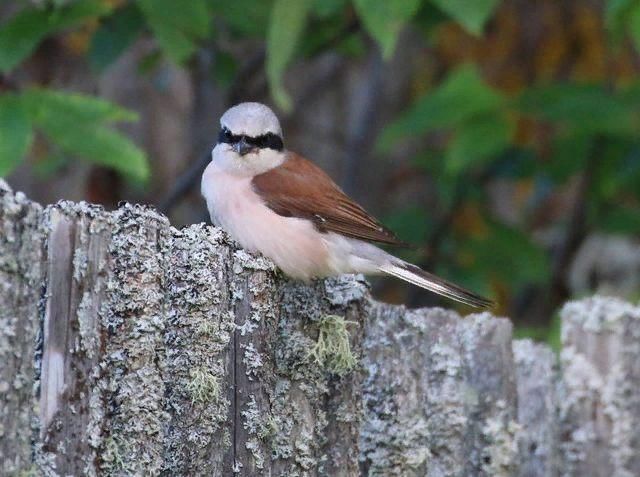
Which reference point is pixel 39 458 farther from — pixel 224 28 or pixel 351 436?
pixel 224 28

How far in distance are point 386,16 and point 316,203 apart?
0.71 m

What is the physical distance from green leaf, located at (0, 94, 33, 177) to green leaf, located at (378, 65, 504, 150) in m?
1.86

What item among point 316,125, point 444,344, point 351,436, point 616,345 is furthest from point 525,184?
point 351,436

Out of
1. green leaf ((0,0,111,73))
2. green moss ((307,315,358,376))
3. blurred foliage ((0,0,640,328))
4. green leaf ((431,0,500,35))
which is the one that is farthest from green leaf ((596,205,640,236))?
green moss ((307,315,358,376))

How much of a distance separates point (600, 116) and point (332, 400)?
2.71m

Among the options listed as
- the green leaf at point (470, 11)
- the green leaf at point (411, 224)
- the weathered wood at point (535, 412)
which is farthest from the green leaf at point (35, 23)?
the green leaf at point (411, 224)

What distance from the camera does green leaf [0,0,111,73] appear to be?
4.29 meters

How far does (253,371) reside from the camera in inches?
112

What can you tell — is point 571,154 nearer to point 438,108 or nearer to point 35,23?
point 438,108

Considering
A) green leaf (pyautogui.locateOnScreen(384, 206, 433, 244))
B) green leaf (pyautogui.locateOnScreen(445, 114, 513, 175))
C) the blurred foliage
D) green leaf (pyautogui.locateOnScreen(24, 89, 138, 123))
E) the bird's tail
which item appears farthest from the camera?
green leaf (pyautogui.locateOnScreen(384, 206, 433, 244))

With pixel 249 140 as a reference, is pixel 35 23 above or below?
above

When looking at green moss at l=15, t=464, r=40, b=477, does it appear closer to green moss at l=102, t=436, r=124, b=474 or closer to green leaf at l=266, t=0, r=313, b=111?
green moss at l=102, t=436, r=124, b=474

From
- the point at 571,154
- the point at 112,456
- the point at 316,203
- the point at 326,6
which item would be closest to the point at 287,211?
the point at 316,203

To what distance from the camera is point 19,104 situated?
4.00 metres
